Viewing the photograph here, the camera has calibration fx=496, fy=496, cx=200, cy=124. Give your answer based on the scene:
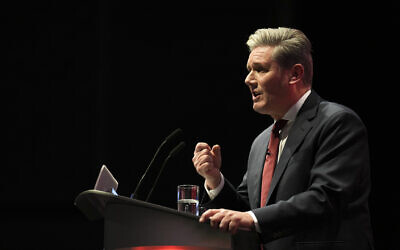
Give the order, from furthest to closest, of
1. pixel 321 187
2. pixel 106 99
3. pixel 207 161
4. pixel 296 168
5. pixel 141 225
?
pixel 106 99, pixel 207 161, pixel 296 168, pixel 321 187, pixel 141 225

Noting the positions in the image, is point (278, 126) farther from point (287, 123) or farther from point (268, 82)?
point (268, 82)

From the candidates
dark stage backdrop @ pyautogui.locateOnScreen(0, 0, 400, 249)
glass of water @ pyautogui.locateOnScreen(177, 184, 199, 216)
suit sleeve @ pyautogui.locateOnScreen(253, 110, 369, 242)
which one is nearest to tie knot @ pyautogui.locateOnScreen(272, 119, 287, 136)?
suit sleeve @ pyautogui.locateOnScreen(253, 110, 369, 242)

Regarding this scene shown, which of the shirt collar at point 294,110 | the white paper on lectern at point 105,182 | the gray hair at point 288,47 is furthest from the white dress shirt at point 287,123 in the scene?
the white paper on lectern at point 105,182

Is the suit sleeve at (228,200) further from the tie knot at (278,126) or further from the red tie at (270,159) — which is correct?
the tie knot at (278,126)

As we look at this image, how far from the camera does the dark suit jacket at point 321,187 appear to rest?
1.55 meters

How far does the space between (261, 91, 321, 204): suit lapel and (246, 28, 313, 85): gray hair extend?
19 cm

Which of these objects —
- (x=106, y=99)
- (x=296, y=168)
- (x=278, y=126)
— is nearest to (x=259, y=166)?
(x=278, y=126)

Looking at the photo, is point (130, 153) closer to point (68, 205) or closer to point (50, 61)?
point (68, 205)

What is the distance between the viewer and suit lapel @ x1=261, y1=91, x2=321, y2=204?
1800 mm

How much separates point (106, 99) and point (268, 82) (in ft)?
6.62

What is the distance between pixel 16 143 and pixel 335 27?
2.50 m

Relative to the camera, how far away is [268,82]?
6.55 feet

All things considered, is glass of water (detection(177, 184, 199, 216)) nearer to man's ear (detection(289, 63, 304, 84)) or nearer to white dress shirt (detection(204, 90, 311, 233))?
white dress shirt (detection(204, 90, 311, 233))

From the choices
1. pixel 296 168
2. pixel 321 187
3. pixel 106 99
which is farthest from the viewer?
pixel 106 99
